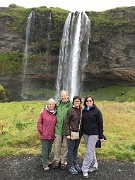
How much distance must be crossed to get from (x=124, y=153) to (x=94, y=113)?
2.95 meters

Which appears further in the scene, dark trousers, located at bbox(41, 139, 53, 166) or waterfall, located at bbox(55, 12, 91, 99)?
waterfall, located at bbox(55, 12, 91, 99)

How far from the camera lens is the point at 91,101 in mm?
9430

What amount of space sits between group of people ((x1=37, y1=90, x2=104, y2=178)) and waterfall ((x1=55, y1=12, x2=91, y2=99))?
38.8 metres

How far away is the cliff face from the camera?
49.0 metres

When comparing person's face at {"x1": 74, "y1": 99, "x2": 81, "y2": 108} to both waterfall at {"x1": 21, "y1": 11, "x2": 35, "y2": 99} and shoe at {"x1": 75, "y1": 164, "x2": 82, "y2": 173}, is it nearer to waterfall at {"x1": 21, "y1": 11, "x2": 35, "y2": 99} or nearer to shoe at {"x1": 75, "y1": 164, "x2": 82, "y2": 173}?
shoe at {"x1": 75, "y1": 164, "x2": 82, "y2": 173}

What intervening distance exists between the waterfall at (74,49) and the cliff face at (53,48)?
1.09 metres

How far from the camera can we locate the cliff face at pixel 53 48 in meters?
49.0

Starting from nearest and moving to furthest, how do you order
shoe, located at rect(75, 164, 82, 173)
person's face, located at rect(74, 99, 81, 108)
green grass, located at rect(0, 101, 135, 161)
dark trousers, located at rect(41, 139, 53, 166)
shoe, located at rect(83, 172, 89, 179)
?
shoe, located at rect(83, 172, 89, 179)
person's face, located at rect(74, 99, 81, 108)
shoe, located at rect(75, 164, 82, 173)
dark trousers, located at rect(41, 139, 53, 166)
green grass, located at rect(0, 101, 135, 161)

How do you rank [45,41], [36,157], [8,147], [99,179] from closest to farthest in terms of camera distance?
[99,179] → [36,157] → [8,147] → [45,41]

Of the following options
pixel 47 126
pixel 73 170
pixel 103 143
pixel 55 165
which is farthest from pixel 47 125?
pixel 103 143

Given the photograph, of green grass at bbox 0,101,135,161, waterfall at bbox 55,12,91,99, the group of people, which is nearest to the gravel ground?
the group of people

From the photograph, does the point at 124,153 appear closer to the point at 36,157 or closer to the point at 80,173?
the point at 80,173

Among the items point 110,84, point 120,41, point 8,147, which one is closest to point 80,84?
point 110,84

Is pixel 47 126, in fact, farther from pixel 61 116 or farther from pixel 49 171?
pixel 49 171
